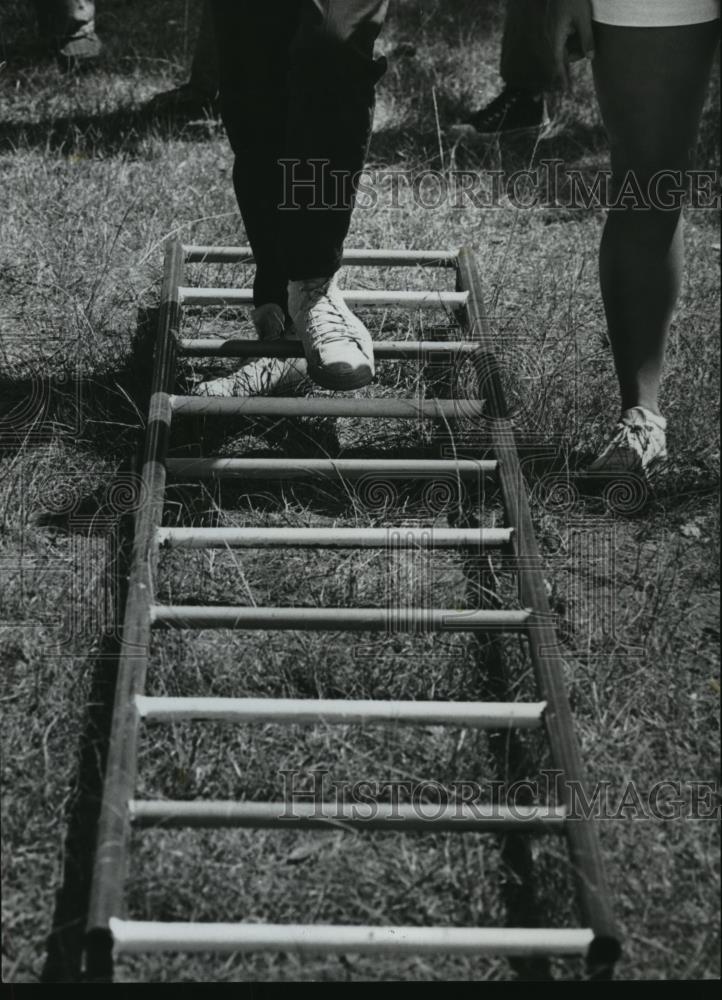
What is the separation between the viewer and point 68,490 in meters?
2.54

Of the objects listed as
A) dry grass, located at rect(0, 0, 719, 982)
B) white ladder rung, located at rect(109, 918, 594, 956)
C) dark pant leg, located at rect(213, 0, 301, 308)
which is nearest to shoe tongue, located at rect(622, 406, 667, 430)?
dry grass, located at rect(0, 0, 719, 982)

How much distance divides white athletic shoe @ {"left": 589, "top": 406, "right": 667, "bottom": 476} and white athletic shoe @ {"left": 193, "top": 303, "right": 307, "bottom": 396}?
2.59 ft

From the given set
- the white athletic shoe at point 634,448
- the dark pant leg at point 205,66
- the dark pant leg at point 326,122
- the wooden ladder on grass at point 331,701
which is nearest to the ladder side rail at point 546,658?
the wooden ladder on grass at point 331,701

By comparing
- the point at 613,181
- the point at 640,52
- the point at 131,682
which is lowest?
the point at 131,682

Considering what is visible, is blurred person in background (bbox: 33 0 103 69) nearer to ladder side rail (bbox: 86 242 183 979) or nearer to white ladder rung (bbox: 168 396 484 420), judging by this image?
ladder side rail (bbox: 86 242 183 979)

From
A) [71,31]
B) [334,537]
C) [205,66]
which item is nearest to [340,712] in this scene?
[334,537]

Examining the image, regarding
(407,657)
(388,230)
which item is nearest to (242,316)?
(388,230)

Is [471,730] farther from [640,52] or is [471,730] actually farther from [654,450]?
[640,52]

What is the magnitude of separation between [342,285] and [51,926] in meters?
2.16

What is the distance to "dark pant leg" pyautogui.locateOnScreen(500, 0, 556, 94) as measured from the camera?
4375 mm

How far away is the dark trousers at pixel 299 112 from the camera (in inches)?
91.4

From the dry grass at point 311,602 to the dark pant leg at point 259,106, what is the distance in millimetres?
443

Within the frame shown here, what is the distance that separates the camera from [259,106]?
256 centimetres

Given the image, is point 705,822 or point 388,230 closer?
point 705,822
